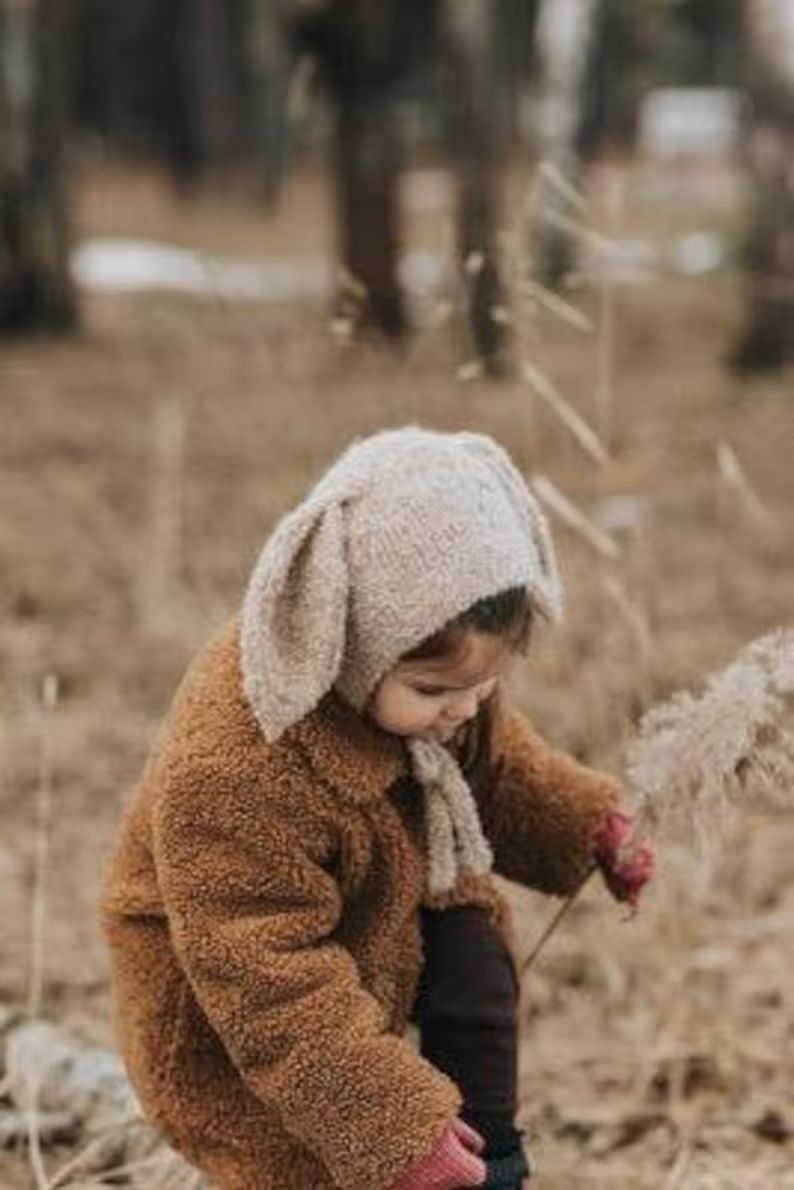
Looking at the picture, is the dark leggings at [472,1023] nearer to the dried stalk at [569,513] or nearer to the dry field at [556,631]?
the dry field at [556,631]

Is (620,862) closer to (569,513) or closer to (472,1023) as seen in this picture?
(472,1023)

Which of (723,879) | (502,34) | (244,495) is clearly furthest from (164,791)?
(502,34)

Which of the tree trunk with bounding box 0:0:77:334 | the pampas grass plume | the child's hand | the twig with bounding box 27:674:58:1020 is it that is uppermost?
the pampas grass plume

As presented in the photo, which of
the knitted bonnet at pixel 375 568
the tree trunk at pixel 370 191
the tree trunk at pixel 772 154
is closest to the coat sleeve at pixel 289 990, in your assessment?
the knitted bonnet at pixel 375 568

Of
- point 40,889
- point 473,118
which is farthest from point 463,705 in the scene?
point 473,118

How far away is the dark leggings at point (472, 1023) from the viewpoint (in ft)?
6.80

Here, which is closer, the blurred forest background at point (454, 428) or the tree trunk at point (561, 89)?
the blurred forest background at point (454, 428)

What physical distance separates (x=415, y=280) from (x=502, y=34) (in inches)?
51.8

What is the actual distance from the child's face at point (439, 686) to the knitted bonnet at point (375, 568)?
2 centimetres

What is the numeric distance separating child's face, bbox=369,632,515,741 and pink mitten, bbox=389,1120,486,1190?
352 millimetres

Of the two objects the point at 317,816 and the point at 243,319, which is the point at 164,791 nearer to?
the point at 317,816

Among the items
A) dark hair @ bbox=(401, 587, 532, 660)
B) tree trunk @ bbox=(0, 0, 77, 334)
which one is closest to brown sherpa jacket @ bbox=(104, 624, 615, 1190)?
dark hair @ bbox=(401, 587, 532, 660)

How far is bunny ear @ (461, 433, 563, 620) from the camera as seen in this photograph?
1896mm

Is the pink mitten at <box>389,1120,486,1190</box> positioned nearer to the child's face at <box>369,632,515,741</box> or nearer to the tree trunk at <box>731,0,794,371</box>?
the child's face at <box>369,632,515,741</box>
